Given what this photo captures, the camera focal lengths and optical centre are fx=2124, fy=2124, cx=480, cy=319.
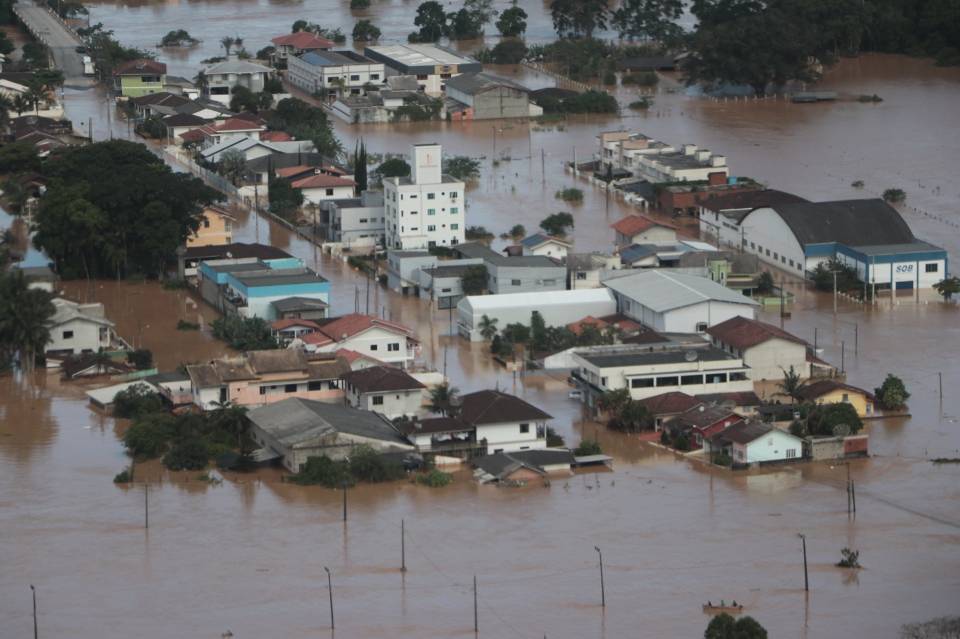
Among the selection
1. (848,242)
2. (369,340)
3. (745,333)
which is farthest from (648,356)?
(848,242)

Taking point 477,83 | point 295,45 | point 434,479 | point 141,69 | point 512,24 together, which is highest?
point 512,24

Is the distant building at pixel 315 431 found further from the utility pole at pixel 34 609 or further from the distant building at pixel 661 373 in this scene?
the utility pole at pixel 34 609

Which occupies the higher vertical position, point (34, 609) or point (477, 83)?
point (477, 83)

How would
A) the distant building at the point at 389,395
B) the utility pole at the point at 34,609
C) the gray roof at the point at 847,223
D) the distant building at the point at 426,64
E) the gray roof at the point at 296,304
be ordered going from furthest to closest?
the distant building at the point at 426,64
the gray roof at the point at 847,223
the gray roof at the point at 296,304
the distant building at the point at 389,395
the utility pole at the point at 34,609

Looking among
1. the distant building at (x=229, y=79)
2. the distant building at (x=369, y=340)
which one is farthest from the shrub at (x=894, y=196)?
the distant building at (x=229, y=79)

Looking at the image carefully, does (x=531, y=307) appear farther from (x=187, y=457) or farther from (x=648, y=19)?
(x=648, y=19)

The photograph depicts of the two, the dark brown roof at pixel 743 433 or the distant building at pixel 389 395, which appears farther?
the distant building at pixel 389 395
